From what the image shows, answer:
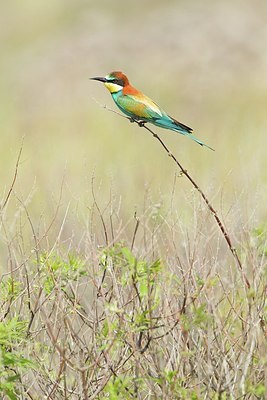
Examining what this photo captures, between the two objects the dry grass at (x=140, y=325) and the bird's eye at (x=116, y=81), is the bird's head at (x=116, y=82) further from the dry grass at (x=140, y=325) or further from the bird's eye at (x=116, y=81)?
the dry grass at (x=140, y=325)

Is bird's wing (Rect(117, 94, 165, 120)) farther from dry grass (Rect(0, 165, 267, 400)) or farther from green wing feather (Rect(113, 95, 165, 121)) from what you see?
dry grass (Rect(0, 165, 267, 400))

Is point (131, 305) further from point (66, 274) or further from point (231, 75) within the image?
point (231, 75)

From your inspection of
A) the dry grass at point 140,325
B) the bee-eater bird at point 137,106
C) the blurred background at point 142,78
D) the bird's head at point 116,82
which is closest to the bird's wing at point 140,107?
the bee-eater bird at point 137,106

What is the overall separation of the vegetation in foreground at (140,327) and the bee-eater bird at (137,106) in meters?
0.89

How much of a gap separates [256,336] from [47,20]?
53.3 metres

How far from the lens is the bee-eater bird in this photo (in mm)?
7121

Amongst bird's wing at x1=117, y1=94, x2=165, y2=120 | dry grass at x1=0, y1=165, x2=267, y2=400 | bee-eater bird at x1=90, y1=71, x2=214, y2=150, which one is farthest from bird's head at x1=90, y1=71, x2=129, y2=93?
dry grass at x1=0, y1=165, x2=267, y2=400

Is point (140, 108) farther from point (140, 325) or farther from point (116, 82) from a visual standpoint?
point (140, 325)

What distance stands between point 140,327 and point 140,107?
202cm

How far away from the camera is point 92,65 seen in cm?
4031

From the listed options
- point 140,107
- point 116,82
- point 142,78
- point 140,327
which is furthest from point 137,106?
point 142,78

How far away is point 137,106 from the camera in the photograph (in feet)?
23.8

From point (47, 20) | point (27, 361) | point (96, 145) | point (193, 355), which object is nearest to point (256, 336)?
point (193, 355)

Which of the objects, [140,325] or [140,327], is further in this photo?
Answer: [140,325]
